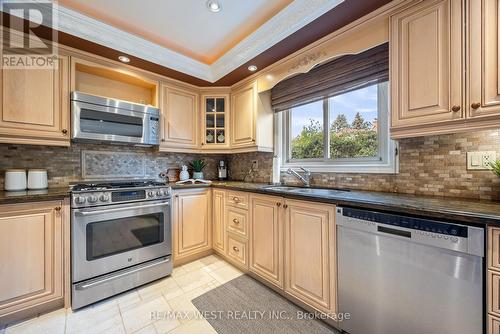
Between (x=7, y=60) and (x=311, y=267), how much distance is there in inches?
116

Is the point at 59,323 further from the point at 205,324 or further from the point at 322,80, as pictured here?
the point at 322,80

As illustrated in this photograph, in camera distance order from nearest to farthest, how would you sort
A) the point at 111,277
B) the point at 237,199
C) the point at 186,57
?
the point at 111,277, the point at 237,199, the point at 186,57

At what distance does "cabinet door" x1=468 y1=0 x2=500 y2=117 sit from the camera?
3.56 feet

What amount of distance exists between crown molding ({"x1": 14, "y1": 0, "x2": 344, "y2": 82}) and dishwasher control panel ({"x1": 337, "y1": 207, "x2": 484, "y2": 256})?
1452 mm

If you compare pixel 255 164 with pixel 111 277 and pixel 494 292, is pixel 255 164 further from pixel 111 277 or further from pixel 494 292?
pixel 494 292

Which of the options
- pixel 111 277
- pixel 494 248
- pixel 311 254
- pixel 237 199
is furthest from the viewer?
pixel 237 199

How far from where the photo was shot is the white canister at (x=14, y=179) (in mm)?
1771

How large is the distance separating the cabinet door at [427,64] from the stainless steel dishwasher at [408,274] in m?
0.69

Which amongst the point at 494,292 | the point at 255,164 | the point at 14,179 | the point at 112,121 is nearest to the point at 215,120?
the point at 255,164

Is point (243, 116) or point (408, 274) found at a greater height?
point (243, 116)

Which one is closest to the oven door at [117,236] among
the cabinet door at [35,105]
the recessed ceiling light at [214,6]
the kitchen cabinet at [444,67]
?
the cabinet door at [35,105]

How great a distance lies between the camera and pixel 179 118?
8.89 ft

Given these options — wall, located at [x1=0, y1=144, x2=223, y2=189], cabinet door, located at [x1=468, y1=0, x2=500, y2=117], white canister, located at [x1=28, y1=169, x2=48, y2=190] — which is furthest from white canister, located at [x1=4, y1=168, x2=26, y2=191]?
cabinet door, located at [x1=468, y1=0, x2=500, y2=117]

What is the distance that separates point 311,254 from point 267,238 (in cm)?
47
